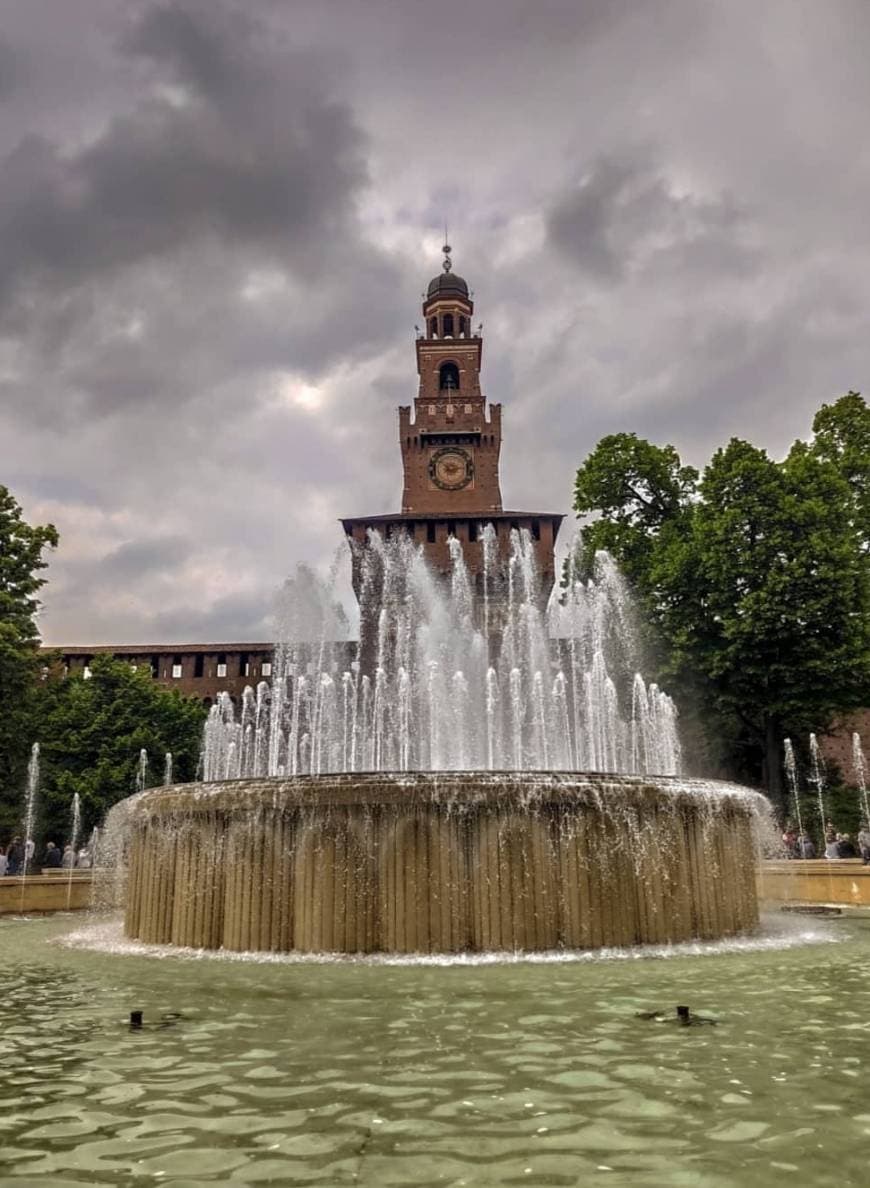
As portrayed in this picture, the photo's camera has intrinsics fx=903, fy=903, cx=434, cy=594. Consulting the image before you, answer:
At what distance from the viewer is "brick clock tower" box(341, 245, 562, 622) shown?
160 ft

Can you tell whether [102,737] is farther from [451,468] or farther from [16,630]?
[451,468]

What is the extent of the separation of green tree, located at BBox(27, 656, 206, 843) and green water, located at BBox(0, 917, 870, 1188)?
26.2 m

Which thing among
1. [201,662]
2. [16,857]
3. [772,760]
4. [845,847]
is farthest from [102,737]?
[845,847]

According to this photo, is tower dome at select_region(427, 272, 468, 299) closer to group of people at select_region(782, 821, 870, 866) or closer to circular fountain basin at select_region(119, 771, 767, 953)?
group of people at select_region(782, 821, 870, 866)

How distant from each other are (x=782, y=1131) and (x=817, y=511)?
76.6ft

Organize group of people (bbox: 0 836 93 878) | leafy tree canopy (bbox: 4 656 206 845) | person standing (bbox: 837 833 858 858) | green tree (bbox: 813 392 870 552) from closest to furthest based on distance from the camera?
group of people (bbox: 0 836 93 878) < person standing (bbox: 837 833 858 858) < green tree (bbox: 813 392 870 552) < leafy tree canopy (bbox: 4 656 206 845)

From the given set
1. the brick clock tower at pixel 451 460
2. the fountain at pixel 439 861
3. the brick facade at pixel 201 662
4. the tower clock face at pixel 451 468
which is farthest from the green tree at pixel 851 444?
the brick facade at pixel 201 662

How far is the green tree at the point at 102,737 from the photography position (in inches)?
1231

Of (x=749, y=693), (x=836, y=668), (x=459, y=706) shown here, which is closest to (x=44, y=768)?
(x=459, y=706)

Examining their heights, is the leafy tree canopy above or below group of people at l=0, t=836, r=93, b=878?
above

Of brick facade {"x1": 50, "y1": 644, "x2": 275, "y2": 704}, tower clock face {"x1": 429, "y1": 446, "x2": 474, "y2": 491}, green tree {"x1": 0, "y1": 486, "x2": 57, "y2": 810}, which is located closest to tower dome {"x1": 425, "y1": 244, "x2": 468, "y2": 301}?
tower clock face {"x1": 429, "y1": 446, "x2": 474, "y2": 491}

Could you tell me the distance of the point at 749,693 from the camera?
2427cm

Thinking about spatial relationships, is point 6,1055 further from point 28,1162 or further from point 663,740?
point 663,740

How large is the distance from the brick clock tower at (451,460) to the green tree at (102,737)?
16273 mm
